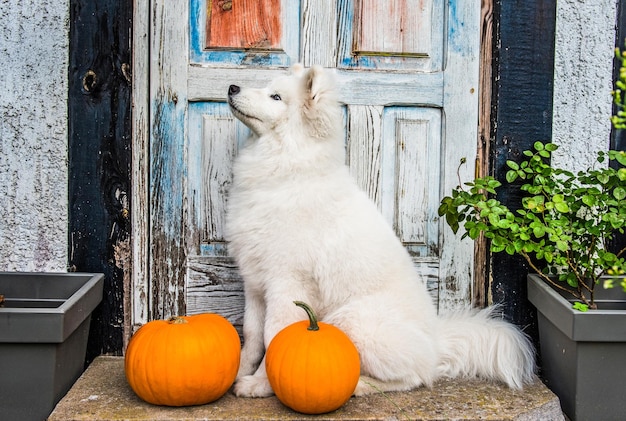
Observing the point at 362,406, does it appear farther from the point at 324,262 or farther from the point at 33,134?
the point at 33,134

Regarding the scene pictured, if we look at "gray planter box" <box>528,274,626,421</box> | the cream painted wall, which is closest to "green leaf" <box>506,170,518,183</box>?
the cream painted wall

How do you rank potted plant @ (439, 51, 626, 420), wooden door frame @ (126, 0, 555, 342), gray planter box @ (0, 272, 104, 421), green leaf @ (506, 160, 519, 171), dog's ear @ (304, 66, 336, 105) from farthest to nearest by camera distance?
wooden door frame @ (126, 0, 555, 342) → green leaf @ (506, 160, 519, 171) → dog's ear @ (304, 66, 336, 105) → potted plant @ (439, 51, 626, 420) → gray planter box @ (0, 272, 104, 421)

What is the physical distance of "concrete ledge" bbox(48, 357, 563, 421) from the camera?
2.52m

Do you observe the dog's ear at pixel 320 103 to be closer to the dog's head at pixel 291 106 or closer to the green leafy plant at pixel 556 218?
the dog's head at pixel 291 106

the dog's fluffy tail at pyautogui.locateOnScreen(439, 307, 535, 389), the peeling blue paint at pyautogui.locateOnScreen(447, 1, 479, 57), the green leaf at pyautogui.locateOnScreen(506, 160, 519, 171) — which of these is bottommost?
the dog's fluffy tail at pyautogui.locateOnScreen(439, 307, 535, 389)

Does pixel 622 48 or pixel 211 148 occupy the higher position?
pixel 622 48

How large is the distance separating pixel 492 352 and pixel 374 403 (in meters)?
0.64

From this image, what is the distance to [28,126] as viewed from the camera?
314cm

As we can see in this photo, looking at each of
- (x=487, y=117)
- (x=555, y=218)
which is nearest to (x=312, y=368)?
(x=555, y=218)

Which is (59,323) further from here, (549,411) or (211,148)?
(549,411)

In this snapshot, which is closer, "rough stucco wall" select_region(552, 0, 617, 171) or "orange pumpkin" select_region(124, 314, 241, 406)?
"orange pumpkin" select_region(124, 314, 241, 406)

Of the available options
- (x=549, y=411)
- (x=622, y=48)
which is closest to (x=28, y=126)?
(x=549, y=411)

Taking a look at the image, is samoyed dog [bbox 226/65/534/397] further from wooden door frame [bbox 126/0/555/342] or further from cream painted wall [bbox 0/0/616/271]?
cream painted wall [bbox 0/0/616/271]

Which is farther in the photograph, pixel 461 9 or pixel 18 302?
pixel 461 9
